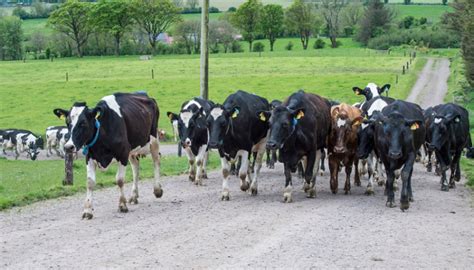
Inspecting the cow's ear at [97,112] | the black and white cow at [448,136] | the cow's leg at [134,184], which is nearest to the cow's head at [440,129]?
the black and white cow at [448,136]

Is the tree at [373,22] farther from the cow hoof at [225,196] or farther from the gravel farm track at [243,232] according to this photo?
the cow hoof at [225,196]

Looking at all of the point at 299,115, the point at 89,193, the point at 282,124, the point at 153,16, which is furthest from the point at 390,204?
the point at 153,16

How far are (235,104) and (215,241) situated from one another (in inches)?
247

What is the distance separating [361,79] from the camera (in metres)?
63.7

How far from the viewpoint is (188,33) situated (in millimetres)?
126375

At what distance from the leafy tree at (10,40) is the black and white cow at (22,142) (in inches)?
3341

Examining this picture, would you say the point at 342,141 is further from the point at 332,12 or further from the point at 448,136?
the point at 332,12

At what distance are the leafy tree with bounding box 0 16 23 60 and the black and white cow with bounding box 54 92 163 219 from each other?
111m

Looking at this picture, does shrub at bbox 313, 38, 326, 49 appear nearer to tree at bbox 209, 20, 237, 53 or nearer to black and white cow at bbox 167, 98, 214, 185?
tree at bbox 209, 20, 237, 53

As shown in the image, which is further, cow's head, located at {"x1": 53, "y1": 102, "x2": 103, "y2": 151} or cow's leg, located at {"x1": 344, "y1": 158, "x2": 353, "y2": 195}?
cow's leg, located at {"x1": 344, "y1": 158, "x2": 353, "y2": 195}

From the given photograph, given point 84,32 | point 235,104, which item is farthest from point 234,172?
point 84,32

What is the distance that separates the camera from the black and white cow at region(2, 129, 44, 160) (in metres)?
39.6

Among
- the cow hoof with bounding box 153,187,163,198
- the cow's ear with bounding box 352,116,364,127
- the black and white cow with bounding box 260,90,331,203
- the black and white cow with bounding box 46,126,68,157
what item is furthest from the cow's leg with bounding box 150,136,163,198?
the black and white cow with bounding box 46,126,68,157

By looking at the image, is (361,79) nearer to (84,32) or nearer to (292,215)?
(292,215)
